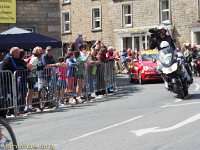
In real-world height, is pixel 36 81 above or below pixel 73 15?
Result: below

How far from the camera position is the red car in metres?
24.8

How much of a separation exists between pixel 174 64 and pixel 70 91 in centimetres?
366

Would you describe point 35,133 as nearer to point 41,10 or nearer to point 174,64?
point 174,64

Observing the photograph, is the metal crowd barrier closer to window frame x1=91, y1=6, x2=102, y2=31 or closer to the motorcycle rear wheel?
the motorcycle rear wheel

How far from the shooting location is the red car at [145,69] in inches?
978

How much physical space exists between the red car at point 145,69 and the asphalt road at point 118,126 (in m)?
8.88

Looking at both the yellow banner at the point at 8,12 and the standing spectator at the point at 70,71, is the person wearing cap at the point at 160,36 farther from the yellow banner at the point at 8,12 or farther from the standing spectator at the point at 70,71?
the yellow banner at the point at 8,12

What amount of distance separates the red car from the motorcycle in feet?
27.1

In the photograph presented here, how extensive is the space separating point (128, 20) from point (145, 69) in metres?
22.4

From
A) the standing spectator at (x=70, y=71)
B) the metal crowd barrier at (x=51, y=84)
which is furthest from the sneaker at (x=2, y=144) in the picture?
the standing spectator at (x=70, y=71)

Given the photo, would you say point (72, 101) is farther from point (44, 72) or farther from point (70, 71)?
point (44, 72)

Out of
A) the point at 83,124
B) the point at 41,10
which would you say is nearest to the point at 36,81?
the point at 83,124

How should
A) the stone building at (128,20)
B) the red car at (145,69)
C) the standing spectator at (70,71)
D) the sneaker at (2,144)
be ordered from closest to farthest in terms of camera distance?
1. the sneaker at (2,144)
2. the standing spectator at (70,71)
3. the red car at (145,69)
4. the stone building at (128,20)

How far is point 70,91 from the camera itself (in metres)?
17.0
